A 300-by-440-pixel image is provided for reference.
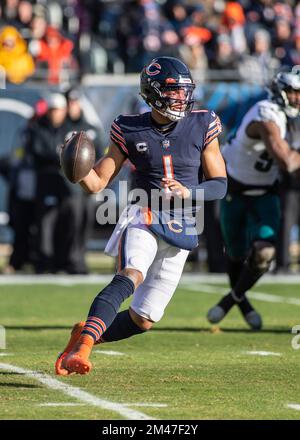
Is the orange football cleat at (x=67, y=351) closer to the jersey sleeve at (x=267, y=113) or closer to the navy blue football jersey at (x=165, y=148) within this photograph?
the navy blue football jersey at (x=165, y=148)

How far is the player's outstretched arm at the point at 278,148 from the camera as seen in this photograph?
8.68 m

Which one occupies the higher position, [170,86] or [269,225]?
[170,86]

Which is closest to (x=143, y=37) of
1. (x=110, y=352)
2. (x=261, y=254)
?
(x=261, y=254)

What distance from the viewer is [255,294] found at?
40.3ft

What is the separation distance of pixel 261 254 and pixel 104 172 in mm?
2429

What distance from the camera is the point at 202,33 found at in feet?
60.9

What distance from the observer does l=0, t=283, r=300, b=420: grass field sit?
540 cm

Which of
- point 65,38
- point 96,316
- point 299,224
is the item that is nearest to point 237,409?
point 96,316

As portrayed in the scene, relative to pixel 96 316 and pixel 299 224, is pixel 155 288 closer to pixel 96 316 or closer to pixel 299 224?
pixel 96 316

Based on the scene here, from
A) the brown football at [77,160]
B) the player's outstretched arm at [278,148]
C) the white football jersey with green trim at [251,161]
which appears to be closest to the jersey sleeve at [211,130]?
the brown football at [77,160]

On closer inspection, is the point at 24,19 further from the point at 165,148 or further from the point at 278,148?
the point at 165,148

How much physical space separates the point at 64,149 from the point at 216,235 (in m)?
8.30

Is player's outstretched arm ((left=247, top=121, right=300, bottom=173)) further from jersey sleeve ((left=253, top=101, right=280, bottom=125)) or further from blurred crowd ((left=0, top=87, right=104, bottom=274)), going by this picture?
blurred crowd ((left=0, top=87, right=104, bottom=274))

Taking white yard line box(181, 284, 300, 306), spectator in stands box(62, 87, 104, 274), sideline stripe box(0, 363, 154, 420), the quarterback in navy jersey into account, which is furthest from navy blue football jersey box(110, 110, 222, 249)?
spectator in stands box(62, 87, 104, 274)
